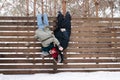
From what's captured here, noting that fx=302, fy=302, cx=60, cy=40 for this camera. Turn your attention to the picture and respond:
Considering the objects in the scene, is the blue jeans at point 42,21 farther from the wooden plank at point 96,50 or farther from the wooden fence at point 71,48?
the wooden plank at point 96,50

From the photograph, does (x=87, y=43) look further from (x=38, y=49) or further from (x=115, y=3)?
(x=115, y=3)

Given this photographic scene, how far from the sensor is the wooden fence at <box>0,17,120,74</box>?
8.94 metres

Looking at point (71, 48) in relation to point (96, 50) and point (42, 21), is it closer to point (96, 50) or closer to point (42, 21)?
point (96, 50)

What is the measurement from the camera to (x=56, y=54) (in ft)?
28.8

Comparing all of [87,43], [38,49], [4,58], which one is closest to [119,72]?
[87,43]

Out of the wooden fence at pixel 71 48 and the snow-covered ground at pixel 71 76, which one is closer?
the snow-covered ground at pixel 71 76

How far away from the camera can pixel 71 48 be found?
912 cm

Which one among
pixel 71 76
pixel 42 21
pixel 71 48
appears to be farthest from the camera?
pixel 71 48

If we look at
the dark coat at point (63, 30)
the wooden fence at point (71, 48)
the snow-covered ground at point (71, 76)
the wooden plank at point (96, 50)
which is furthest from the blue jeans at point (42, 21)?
the snow-covered ground at point (71, 76)

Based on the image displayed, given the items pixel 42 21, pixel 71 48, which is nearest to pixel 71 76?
pixel 71 48

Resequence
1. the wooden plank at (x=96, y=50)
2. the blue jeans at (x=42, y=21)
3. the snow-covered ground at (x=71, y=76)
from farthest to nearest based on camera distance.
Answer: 1. the wooden plank at (x=96, y=50)
2. the blue jeans at (x=42, y=21)
3. the snow-covered ground at (x=71, y=76)

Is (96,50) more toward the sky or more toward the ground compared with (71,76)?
more toward the sky

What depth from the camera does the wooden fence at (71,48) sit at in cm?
894

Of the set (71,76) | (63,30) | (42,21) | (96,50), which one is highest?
(42,21)
